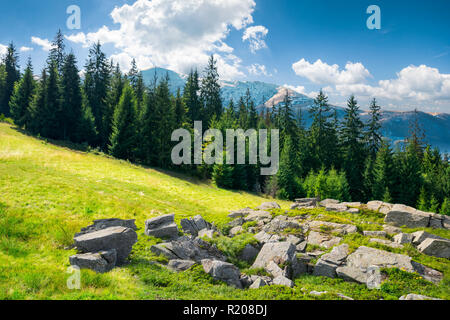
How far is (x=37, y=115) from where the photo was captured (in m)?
47.8

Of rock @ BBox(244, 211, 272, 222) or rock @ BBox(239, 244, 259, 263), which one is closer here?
rock @ BBox(239, 244, 259, 263)

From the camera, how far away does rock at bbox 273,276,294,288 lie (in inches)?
346

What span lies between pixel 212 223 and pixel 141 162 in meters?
35.8

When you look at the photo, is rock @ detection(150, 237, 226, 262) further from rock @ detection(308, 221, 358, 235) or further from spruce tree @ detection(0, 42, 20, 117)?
spruce tree @ detection(0, 42, 20, 117)

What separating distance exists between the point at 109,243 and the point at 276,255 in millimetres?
7277

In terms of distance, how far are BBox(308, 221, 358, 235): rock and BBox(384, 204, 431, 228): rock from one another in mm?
4080

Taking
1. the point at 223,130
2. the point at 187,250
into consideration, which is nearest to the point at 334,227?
the point at 187,250

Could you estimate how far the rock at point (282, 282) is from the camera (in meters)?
8.78

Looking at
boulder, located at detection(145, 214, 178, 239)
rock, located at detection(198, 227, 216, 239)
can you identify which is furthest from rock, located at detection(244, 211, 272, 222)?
boulder, located at detection(145, 214, 178, 239)

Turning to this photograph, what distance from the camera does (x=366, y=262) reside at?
10.4 metres

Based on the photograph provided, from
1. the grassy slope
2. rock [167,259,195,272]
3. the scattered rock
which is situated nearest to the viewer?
the grassy slope

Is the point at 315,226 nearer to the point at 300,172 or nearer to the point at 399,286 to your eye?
the point at 399,286

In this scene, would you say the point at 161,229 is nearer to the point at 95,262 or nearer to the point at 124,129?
the point at 95,262
